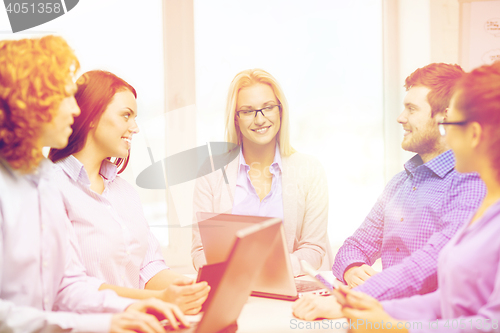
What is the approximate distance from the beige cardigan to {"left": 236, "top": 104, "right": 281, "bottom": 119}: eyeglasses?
0.21 metres

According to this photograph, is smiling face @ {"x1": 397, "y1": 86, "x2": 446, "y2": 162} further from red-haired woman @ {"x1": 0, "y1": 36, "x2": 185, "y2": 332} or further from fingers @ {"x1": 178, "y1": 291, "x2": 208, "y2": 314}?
red-haired woman @ {"x1": 0, "y1": 36, "x2": 185, "y2": 332}

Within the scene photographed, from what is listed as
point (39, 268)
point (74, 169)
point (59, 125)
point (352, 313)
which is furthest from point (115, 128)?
point (352, 313)

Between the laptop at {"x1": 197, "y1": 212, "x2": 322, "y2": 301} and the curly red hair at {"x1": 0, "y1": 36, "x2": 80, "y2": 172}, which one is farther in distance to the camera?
the laptop at {"x1": 197, "y1": 212, "x2": 322, "y2": 301}

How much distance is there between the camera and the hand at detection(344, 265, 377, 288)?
4.95ft

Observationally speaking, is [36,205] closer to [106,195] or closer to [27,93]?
[27,93]

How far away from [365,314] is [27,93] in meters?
1.05

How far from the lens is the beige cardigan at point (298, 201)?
180 cm

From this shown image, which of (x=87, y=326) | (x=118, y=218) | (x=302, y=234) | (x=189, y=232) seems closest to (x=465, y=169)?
(x=302, y=234)

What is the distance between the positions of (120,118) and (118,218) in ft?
1.23

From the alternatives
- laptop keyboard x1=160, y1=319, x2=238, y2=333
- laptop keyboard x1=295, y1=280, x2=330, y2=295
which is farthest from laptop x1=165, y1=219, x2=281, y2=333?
laptop keyboard x1=295, y1=280, x2=330, y2=295

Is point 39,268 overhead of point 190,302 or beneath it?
overhead

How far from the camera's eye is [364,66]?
76.5 inches

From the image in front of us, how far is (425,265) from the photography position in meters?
1.29

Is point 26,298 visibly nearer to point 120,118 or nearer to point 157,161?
point 120,118
